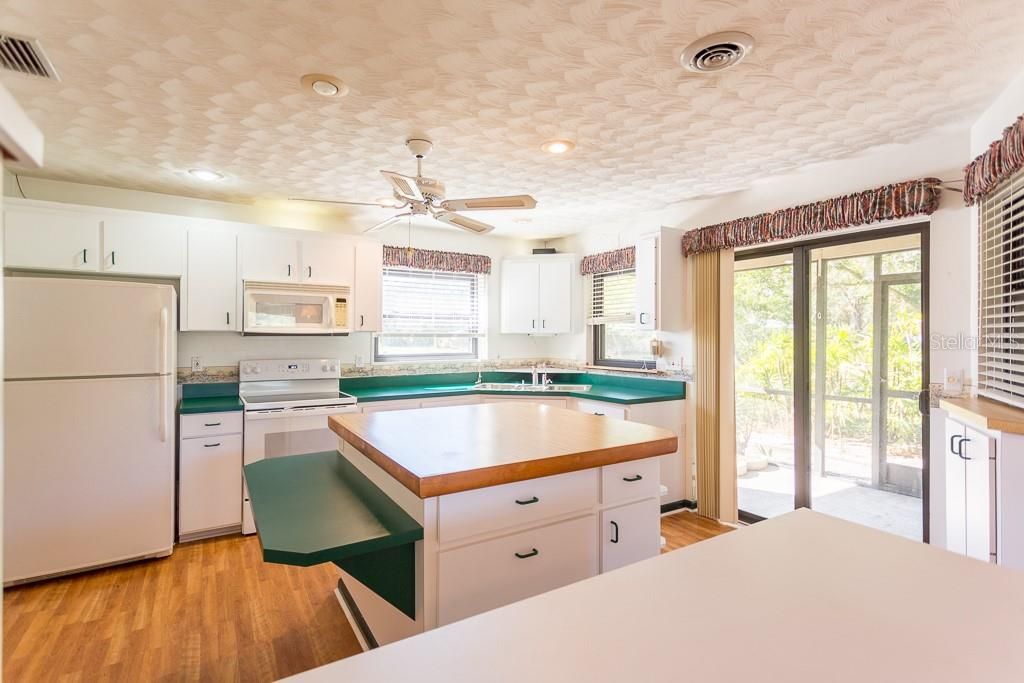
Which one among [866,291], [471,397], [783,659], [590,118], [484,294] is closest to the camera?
[783,659]

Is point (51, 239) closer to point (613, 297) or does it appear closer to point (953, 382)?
point (613, 297)

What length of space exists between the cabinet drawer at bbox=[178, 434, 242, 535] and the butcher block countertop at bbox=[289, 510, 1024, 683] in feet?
10.7

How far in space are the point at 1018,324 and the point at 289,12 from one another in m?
2.98

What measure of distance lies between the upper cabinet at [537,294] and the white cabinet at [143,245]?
2.79m

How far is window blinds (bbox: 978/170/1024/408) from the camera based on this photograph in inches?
84.3

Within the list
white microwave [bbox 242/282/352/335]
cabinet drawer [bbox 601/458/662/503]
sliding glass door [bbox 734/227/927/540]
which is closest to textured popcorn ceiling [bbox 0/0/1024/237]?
sliding glass door [bbox 734/227/927/540]

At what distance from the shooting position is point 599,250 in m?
4.88

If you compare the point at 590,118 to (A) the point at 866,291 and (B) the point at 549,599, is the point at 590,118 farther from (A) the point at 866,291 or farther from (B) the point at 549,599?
(B) the point at 549,599

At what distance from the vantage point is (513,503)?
5.53 ft

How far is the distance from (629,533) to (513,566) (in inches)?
20.9

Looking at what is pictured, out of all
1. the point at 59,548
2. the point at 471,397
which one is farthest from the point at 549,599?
the point at 471,397

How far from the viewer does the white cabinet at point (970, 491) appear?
6.45 feet

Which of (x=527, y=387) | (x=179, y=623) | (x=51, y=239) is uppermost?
(x=51, y=239)

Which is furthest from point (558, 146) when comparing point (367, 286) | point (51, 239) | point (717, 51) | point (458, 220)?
point (51, 239)
